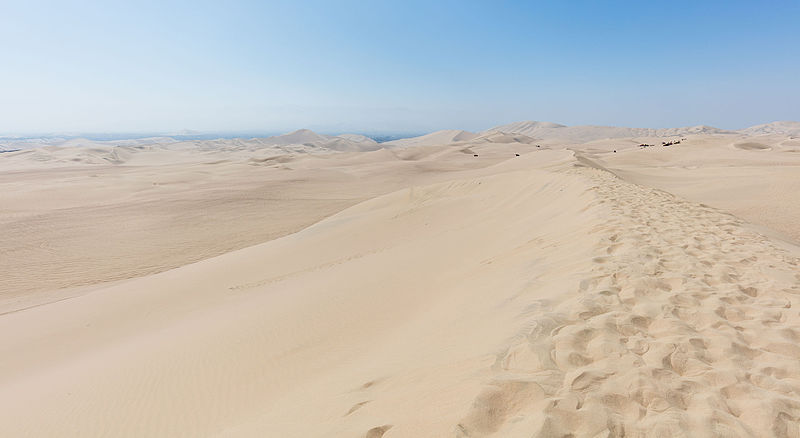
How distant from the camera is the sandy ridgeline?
2303 mm

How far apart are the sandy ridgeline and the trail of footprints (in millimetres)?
16

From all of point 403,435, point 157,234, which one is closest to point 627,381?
point 403,435

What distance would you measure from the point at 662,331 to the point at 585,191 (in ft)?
22.4

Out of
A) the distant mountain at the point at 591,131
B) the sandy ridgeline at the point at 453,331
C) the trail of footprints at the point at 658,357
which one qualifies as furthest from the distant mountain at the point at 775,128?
the trail of footprints at the point at 658,357

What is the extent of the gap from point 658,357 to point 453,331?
1688 mm

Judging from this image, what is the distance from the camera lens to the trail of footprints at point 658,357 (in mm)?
2086

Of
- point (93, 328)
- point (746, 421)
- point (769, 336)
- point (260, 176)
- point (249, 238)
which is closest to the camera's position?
point (746, 421)

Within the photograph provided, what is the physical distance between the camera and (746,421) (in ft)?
6.89

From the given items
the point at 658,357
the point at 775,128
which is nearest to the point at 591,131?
the point at 775,128

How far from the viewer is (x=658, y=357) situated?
2643 mm

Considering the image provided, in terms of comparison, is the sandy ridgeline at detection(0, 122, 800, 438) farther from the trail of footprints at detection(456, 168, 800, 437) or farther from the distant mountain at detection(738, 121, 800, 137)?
the distant mountain at detection(738, 121, 800, 137)

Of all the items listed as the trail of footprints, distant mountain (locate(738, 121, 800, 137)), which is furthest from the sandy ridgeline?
distant mountain (locate(738, 121, 800, 137))

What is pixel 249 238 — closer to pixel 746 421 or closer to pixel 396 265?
pixel 396 265

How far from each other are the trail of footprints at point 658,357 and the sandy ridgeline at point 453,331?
16 millimetres
